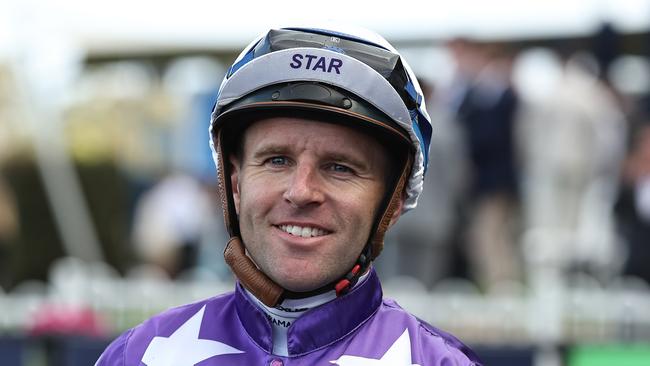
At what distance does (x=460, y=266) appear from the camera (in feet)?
29.5

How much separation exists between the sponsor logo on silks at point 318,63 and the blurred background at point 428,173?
3.50 m

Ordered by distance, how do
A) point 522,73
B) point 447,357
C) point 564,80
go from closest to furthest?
point 447,357
point 564,80
point 522,73

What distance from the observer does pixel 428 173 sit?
8.39 m

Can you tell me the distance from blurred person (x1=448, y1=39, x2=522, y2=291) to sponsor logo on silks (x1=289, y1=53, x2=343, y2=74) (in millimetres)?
5952

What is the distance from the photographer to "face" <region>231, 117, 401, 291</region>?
9.04 ft

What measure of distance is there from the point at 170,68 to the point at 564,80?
3773 mm

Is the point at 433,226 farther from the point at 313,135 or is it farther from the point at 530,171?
the point at 313,135

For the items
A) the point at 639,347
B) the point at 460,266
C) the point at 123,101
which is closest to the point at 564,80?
the point at 460,266

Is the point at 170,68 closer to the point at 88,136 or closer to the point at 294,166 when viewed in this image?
the point at 88,136

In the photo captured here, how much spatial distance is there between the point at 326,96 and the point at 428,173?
5.69 meters

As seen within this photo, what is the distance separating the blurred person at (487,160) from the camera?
8672 millimetres

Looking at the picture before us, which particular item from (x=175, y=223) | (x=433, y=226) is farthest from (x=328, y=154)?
(x=175, y=223)

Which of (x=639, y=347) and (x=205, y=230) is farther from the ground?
(x=639, y=347)

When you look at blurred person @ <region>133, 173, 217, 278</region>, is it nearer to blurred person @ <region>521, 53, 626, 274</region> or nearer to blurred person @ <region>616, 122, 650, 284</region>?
blurred person @ <region>521, 53, 626, 274</region>
